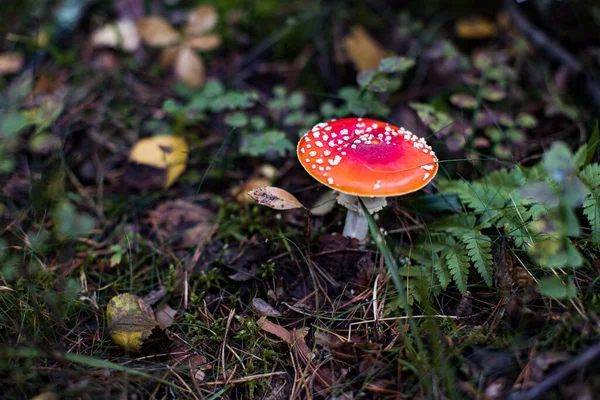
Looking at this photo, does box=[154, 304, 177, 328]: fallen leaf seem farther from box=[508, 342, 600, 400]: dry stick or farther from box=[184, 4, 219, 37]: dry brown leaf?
box=[184, 4, 219, 37]: dry brown leaf

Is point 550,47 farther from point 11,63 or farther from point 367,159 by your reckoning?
point 11,63

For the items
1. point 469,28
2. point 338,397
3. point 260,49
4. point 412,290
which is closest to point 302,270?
point 412,290

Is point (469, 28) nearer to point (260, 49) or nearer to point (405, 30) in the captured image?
point (405, 30)

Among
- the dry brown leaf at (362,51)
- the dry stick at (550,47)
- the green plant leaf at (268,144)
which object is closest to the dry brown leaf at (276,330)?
the green plant leaf at (268,144)

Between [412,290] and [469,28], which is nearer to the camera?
[412,290]

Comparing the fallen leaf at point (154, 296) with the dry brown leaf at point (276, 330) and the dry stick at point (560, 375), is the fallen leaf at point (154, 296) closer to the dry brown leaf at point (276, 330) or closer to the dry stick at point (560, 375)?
the dry brown leaf at point (276, 330)
